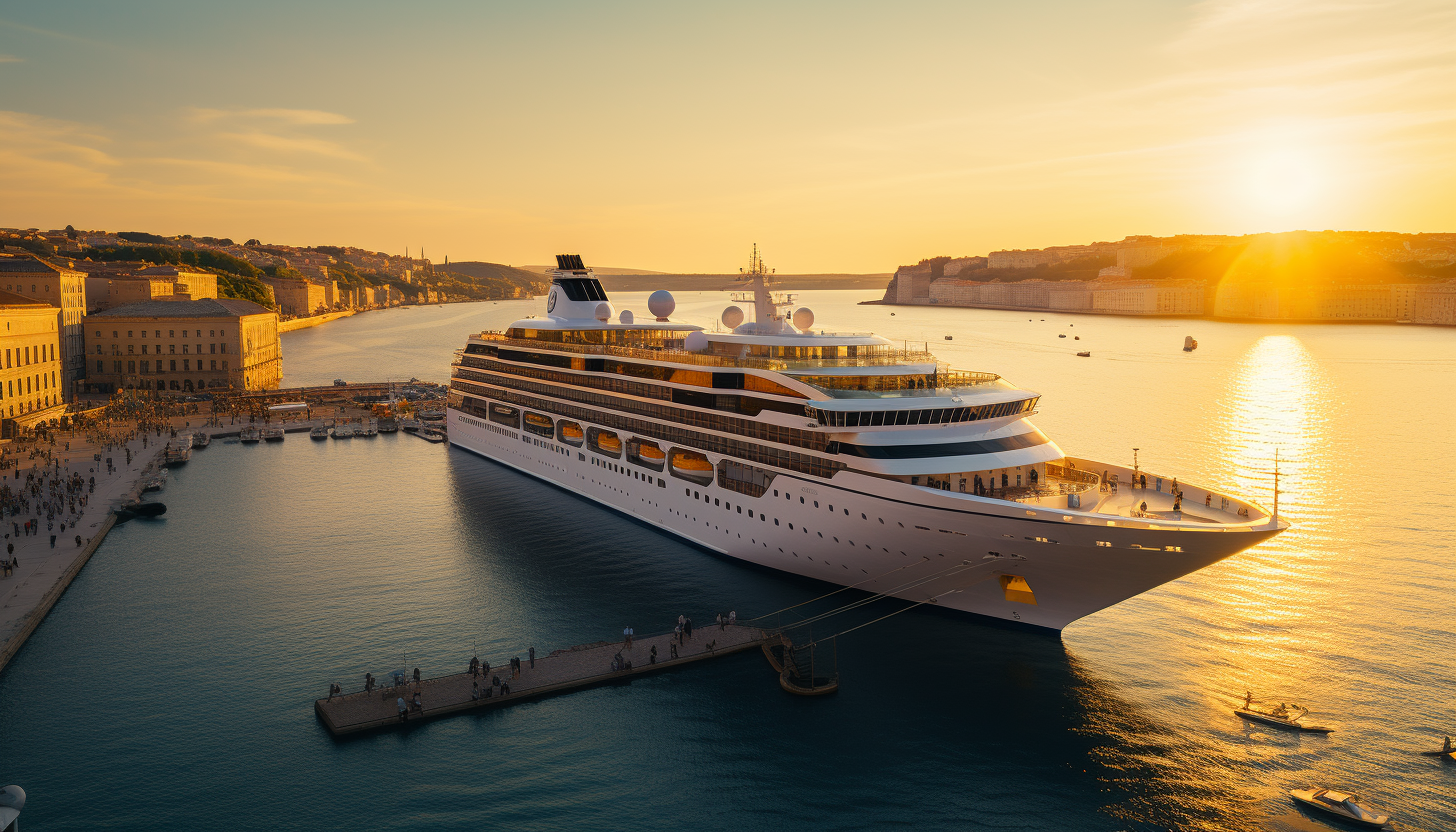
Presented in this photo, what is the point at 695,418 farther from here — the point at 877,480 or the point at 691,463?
the point at 877,480

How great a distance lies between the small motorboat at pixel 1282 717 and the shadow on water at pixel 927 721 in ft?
8.12

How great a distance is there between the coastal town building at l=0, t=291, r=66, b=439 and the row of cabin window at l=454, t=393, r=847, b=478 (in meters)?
37.7

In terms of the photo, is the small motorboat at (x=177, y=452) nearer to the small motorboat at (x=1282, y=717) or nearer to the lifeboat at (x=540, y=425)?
the lifeboat at (x=540, y=425)

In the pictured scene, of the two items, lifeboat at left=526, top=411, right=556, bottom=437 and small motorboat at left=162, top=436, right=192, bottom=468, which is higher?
lifeboat at left=526, top=411, right=556, bottom=437

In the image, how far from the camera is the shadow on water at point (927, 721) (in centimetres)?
1841

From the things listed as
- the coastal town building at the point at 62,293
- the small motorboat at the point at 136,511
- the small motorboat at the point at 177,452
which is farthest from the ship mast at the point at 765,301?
the coastal town building at the point at 62,293

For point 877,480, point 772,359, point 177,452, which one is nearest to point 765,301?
point 772,359

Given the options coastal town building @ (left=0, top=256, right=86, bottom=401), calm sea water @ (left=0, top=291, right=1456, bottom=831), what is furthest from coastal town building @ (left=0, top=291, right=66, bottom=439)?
calm sea water @ (left=0, top=291, right=1456, bottom=831)

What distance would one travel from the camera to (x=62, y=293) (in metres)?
78.1

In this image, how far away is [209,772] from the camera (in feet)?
63.2

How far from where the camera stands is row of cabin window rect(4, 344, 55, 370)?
58772 mm

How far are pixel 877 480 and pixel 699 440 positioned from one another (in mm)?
9112

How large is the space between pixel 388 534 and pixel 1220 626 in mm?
32507

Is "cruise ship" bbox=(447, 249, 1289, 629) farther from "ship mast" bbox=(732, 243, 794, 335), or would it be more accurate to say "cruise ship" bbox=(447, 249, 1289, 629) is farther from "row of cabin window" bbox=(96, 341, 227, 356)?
"row of cabin window" bbox=(96, 341, 227, 356)
